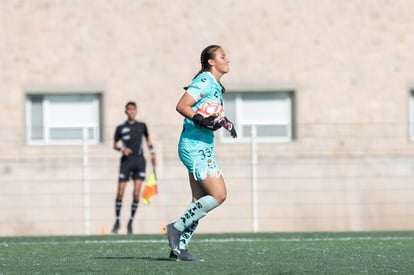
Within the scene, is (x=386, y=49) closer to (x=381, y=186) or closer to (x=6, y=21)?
(x=381, y=186)

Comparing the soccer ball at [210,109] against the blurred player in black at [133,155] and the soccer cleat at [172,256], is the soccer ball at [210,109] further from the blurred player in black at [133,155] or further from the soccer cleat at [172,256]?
the blurred player in black at [133,155]

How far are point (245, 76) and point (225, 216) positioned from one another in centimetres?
275

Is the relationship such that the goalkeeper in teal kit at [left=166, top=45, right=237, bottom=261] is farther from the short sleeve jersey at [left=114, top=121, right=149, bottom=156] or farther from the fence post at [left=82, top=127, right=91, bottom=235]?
the fence post at [left=82, top=127, right=91, bottom=235]

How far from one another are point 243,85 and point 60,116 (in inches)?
137

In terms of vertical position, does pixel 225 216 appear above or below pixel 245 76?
below

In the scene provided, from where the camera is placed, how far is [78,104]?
85.0ft

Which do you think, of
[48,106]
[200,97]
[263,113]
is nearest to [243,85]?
[263,113]

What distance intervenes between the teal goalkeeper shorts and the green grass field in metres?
0.77

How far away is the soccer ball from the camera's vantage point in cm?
1171

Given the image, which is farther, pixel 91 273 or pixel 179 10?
pixel 179 10

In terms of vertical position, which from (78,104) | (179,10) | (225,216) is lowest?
(225,216)

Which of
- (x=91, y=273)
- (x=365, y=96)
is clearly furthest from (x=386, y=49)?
(x=91, y=273)

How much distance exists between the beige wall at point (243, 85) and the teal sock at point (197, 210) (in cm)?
1292

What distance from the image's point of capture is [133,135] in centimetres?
2144
